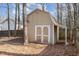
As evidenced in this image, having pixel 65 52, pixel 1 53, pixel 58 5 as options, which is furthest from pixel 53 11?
pixel 1 53

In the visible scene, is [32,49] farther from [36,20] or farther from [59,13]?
[59,13]

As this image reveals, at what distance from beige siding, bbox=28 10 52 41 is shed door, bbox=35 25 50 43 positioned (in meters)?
0.03

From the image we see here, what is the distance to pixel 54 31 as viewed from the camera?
63.4 inches

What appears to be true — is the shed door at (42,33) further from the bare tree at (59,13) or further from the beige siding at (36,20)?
the bare tree at (59,13)

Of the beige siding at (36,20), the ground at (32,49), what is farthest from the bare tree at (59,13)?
the ground at (32,49)

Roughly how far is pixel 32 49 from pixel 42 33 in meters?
0.22

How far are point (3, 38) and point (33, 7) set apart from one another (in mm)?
489

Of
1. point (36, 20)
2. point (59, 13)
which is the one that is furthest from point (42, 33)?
point (59, 13)

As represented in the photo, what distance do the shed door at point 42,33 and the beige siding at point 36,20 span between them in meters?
0.03

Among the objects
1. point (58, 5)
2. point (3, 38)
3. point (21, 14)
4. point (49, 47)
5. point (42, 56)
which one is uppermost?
point (58, 5)

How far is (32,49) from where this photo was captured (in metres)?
1.64

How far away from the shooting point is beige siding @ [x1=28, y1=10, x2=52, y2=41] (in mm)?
1615

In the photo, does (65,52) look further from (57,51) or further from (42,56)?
(42,56)

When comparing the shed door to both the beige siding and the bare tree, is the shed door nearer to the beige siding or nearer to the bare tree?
the beige siding
